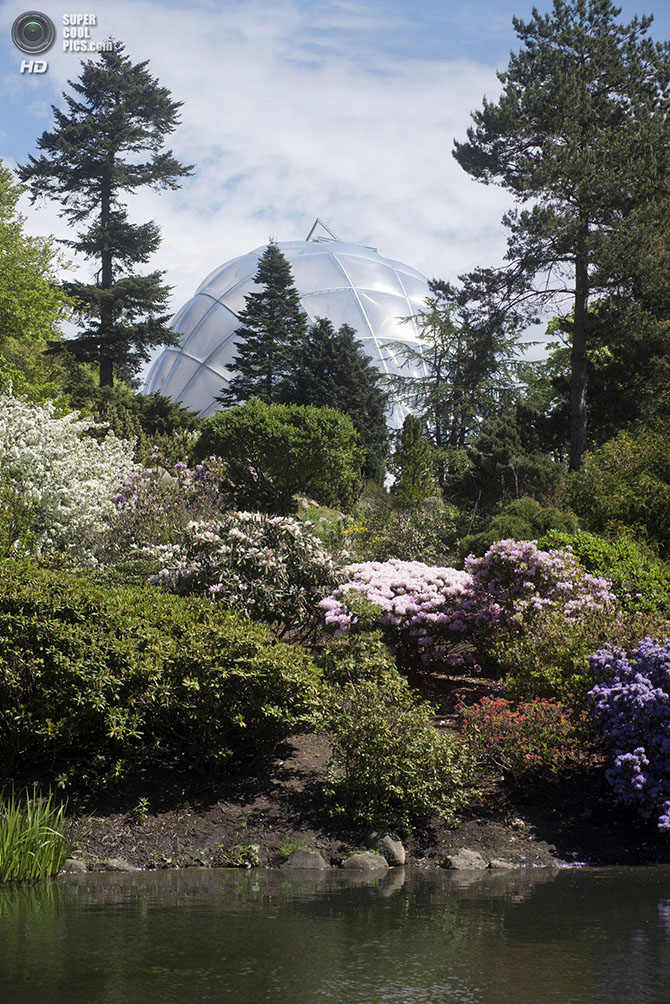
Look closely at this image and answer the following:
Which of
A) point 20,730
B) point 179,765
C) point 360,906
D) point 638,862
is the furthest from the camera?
point 179,765

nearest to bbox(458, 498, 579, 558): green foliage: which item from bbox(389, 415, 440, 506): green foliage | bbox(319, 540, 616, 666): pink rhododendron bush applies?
bbox(319, 540, 616, 666): pink rhododendron bush

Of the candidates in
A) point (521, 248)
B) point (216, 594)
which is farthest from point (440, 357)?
point (216, 594)

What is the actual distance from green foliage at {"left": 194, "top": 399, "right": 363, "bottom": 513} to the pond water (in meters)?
15.4

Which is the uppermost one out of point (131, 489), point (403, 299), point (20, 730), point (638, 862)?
point (403, 299)

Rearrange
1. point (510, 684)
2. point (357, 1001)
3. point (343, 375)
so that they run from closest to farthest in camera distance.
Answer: point (357, 1001)
point (510, 684)
point (343, 375)

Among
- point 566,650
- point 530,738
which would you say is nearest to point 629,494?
point 566,650

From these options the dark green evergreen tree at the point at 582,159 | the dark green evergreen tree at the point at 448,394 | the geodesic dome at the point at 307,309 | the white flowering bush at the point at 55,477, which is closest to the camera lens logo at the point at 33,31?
the white flowering bush at the point at 55,477

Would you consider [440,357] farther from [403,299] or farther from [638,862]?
[638,862]

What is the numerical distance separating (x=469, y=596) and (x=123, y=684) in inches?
187

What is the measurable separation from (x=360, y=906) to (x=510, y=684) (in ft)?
12.7

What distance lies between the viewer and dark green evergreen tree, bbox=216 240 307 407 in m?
40.2

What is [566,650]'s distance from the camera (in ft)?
29.3

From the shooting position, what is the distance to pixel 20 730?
7.62 metres

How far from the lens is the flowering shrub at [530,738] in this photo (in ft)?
25.5
